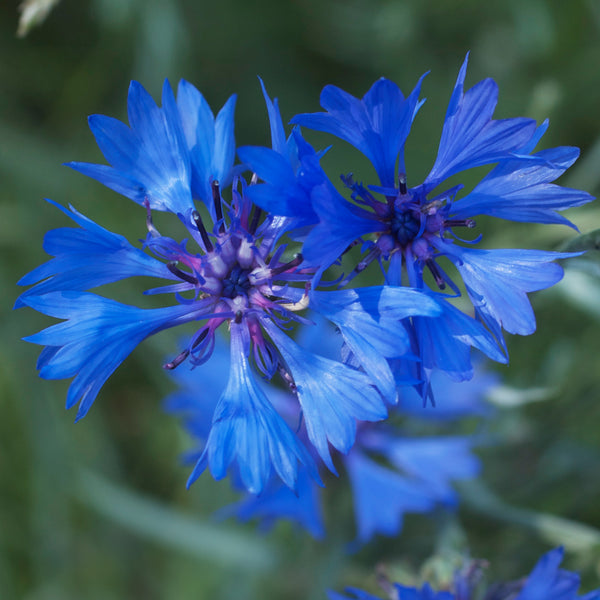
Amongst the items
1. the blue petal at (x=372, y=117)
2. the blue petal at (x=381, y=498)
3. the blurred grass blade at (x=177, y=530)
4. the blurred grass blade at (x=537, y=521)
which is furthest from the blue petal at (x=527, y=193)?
the blurred grass blade at (x=177, y=530)

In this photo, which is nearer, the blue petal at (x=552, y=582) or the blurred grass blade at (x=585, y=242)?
the blurred grass blade at (x=585, y=242)

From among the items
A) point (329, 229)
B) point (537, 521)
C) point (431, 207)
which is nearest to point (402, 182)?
point (431, 207)

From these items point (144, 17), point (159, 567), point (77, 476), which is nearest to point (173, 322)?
point (77, 476)

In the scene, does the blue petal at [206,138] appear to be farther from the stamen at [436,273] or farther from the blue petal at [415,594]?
the blue petal at [415,594]

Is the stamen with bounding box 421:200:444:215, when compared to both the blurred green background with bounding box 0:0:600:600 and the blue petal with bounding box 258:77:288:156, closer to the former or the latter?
the blue petal with bounding box 258:77:288:156

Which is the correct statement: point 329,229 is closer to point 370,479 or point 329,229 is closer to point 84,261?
point 84,261

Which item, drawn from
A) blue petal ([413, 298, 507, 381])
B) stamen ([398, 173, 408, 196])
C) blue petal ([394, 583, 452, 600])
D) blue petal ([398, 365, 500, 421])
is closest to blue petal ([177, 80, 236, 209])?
stamen ([398, 173, 408, 196])
